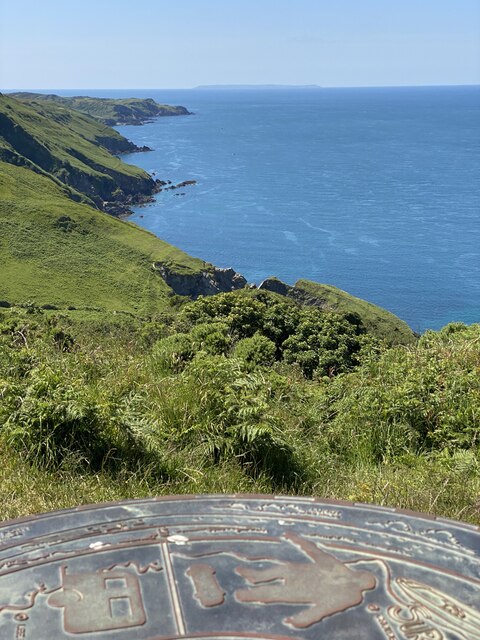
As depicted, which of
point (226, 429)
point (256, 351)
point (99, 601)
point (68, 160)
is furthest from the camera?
point (68, 160)

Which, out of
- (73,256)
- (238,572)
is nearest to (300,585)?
(238,572)

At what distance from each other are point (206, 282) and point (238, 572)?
6868 centimetres

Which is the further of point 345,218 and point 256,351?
point 345,218

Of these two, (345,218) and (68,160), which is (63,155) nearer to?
(68,160)

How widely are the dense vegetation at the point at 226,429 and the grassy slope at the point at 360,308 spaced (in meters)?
40.8

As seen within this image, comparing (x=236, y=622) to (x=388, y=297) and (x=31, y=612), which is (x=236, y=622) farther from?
(x=388, y=297)

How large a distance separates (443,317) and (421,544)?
62.4m

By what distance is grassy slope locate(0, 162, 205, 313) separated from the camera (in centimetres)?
6675

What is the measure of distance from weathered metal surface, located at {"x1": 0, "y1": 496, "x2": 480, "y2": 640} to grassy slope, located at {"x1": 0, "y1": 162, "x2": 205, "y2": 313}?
2352 inches

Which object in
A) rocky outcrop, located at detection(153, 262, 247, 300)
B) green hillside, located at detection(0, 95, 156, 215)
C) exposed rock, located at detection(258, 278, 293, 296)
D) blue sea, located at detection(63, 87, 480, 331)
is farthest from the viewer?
green hillside, located at detection(0, 95, 156, 215)

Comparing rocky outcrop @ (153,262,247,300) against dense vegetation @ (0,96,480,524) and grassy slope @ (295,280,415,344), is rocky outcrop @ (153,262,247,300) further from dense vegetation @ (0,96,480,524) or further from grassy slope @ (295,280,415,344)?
dense vegetation @ (0,96,480,524)

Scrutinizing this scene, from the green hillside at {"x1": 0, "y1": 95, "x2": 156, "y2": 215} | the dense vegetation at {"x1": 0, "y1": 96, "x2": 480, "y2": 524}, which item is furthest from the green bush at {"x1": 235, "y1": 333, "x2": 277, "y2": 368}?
the green hillside at {"x1": 0, "y1": 95, "x2": 156, "y2": 215}

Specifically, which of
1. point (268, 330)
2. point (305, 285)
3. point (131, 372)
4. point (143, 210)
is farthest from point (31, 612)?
point (143, 210)

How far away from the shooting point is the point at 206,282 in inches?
2832
